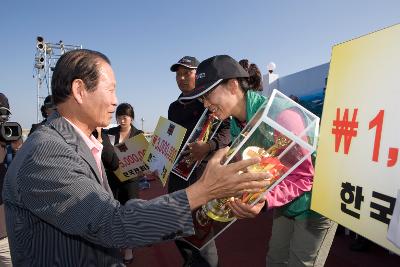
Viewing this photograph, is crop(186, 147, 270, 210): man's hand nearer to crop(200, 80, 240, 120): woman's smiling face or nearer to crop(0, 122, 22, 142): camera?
crop(200, 80, 240, 120): woman's smiling face

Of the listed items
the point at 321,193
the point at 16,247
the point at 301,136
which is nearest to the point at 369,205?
the point at 321,193

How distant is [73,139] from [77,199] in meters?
0.29

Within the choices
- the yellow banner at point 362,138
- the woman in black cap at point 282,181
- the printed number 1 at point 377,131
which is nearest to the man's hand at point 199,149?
the woman in black cap at point 282,181

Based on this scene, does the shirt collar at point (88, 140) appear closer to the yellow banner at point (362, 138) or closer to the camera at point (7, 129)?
the yellow banner at point (362, 138)

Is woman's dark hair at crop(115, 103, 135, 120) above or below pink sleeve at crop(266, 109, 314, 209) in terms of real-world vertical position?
below

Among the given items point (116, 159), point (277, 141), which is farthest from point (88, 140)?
point (116, 159)

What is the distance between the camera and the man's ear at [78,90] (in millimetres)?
1255

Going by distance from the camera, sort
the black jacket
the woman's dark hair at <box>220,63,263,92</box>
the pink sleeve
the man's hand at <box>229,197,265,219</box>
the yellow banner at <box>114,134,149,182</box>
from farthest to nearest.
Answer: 1. the yellow banner at <box>114,134,149,182</box>
2. the black jacket
3. the woman's dark hair at <box>220,63,263,92</box>
4. the pink sleeve
5. the man's hand at <box>229,197,265,219</box>

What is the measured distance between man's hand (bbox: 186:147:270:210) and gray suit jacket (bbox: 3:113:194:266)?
42 mm

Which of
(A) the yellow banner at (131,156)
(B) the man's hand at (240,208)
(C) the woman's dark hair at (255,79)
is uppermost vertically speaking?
(C) the woman's dark hair at (255,79)

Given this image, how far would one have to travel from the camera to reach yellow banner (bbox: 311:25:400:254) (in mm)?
872

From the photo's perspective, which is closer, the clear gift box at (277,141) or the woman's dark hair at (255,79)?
the clear gift box at (277,141)

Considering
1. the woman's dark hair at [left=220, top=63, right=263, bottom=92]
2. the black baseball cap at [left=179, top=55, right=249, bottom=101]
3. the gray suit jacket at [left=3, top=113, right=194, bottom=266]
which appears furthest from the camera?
the woman's dark hair at [left=220, top=63, right=263, bottom=92]

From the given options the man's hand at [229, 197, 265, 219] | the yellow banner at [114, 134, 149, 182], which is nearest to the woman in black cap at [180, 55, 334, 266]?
the man's hand at [229, 197, 265, 219]
